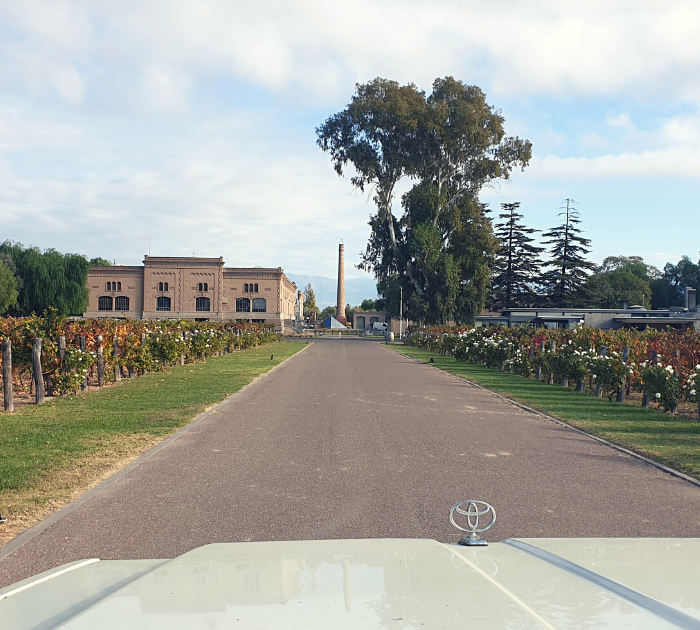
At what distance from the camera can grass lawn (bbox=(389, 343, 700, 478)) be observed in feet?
28.8

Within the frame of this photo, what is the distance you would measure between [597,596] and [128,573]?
6.14ft

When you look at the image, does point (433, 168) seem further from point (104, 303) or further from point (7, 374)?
point (104, 303)

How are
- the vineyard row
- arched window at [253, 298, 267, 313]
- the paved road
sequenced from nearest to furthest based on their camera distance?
the paved road → the vineyard row → arched window at [253, 298, 267, 313]

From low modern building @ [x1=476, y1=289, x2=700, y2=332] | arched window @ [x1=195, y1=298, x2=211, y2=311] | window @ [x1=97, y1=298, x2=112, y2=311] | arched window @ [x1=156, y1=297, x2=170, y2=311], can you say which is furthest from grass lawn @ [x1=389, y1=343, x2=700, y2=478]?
window @ [x1=97, y1=298, x2=112, y2=311]

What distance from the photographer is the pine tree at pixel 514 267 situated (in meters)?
83.2

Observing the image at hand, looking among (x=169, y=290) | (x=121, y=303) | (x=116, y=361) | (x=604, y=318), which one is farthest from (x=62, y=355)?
(x=121, y=303)

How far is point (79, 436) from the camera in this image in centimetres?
932

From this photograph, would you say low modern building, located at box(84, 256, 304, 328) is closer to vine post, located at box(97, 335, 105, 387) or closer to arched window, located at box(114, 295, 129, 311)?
arched window, located at box(114, 295, 129, 311)

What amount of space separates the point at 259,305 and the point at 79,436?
8125 cm

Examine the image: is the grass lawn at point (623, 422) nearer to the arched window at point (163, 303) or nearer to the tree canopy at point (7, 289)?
the tree canopy at point (7, 289)

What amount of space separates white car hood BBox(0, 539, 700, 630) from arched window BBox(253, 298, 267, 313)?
288 feet

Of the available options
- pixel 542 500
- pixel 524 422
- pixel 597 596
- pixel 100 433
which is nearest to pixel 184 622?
pixel 597 596

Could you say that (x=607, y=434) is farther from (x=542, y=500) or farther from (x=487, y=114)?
(x=487, y=114)

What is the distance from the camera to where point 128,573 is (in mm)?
2768
